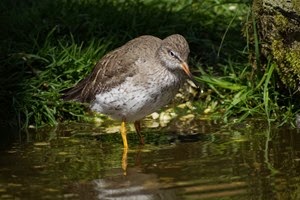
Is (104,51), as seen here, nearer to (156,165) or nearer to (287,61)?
(287,61)

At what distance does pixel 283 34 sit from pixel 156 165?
1902 millimetres

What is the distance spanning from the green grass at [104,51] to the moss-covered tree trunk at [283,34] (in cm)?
23

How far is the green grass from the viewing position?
9.43 m

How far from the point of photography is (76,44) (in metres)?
10.3

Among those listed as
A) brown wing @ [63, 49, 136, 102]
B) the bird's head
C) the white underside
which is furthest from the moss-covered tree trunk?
brown wing @ [63, 49, 136, 102]

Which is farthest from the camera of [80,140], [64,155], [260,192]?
[80,140]

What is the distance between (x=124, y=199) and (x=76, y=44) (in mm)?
3957

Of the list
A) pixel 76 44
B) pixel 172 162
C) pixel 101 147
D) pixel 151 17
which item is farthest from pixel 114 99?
pixel 151 17

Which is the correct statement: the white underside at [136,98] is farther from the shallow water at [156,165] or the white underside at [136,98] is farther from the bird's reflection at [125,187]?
the bird's reflection at [125,187]

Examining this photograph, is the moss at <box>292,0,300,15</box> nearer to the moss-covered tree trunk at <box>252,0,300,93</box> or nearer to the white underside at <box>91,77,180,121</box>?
the moss-covered tree trunk at <box>252,0,300,93</box>

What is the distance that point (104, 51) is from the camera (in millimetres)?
10359

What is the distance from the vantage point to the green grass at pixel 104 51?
371 inches

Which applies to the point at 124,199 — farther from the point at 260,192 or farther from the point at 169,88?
the point at 169,88

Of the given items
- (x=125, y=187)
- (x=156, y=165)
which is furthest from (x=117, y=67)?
(x=125, y=187)
